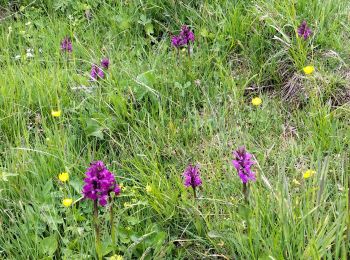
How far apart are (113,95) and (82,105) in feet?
0.62

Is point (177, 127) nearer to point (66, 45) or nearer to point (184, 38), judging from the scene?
point (184, 38)

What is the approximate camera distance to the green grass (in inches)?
84.5

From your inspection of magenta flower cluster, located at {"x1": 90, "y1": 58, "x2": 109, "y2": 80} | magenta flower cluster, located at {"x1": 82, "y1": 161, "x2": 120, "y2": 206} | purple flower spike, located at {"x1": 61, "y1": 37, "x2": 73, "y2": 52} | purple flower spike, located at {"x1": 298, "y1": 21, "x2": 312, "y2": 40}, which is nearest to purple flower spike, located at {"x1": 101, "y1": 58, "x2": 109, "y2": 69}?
magenta flower cluster, located at {"x1": 90, "y1": 58, "x2": 109, "y2": 80}

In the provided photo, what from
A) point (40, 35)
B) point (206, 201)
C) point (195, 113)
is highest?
point (40, 35)

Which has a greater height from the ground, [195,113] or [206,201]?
[195,113]

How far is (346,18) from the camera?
354 centimetres

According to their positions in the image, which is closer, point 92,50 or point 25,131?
point 25,131

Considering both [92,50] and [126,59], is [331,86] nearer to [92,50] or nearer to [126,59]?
[126,59]

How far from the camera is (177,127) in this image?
2.90 metres

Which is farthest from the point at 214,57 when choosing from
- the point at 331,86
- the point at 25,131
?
the point at 25,131

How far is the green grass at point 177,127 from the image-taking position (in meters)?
2.15

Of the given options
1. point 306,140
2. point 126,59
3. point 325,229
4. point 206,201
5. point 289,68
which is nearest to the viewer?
point 325,229

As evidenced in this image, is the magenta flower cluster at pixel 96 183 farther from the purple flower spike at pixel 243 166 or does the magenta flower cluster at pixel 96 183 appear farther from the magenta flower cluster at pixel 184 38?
the magenta flower cluster at pixel 184 38

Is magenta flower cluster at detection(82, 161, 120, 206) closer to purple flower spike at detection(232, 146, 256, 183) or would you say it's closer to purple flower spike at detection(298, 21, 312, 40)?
purple flower spike at detection(232, 146, 256, 183)
